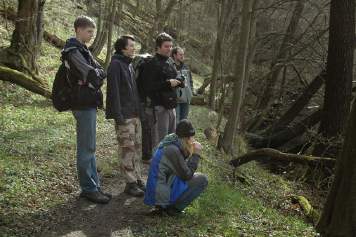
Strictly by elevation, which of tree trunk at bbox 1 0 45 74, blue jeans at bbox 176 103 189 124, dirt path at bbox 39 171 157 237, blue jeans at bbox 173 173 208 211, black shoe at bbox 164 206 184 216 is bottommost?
dirt path at bbox 39 171 157 237

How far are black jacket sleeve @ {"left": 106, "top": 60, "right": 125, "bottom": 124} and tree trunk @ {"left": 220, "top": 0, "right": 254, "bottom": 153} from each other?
20.0ft

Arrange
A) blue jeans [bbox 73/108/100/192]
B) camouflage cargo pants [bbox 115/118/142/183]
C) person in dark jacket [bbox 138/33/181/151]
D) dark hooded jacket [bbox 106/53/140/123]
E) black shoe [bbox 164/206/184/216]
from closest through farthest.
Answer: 1. blue jeans [bbox 73/108/100/192]
2. black shoe [bbox 164/206/184/216]
3. dark hooded jacket [bbox 106/53/140/123]
4. camouflage cargo pants [bbox 115/118/142/183]
5. person in dark jacket [bbox 138/33/181/151]

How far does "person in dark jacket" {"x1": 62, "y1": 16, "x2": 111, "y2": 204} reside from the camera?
6.39m

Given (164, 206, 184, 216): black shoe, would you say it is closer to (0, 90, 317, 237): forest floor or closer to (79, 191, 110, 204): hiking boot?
(0, 90, 317, 237): forest floor

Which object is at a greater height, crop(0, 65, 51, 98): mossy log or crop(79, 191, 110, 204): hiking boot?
crop(0, 65, 51, 98): mossy log

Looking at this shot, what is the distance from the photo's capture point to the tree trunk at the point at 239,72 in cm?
1252

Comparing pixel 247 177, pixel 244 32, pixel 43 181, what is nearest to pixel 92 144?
pixel 43 181

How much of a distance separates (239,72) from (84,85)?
709 centimetres

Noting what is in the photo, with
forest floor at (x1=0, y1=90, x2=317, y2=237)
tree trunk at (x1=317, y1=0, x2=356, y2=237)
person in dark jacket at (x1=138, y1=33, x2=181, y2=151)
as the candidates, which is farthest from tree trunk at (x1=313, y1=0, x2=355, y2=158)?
tree trunk at (x1=317, y1=0, x2=356, y2=237)

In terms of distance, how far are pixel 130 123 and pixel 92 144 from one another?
77 cm

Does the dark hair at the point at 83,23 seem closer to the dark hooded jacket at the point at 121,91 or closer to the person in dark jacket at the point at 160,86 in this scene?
the dark hooded jacket at the point at 121,91

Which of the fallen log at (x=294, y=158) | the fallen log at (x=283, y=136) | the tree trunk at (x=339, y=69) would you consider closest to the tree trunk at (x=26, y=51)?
the fallen log at (x=294, y=158)

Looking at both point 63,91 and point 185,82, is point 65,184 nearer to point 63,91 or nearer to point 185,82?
point 63,91

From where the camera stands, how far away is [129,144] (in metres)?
7.45
